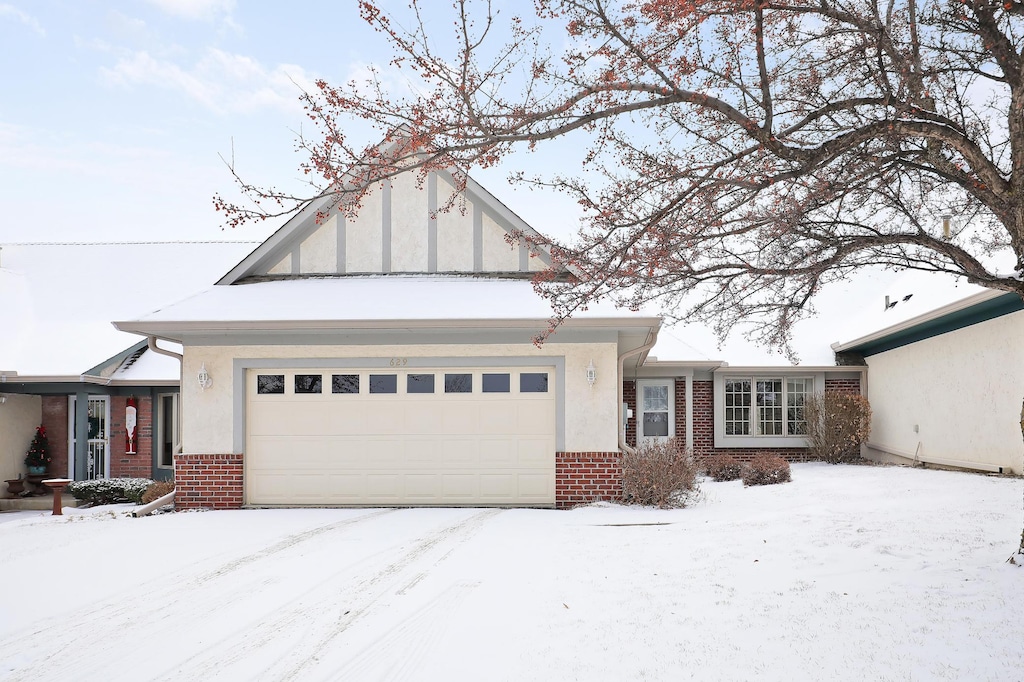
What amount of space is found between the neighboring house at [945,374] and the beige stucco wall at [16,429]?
19.2 metres

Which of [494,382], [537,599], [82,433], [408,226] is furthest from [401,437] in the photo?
[82,433]

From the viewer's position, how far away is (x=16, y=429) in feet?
56.1

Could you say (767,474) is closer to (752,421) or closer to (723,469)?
(723,469)

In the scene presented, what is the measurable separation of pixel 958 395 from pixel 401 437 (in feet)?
36.0

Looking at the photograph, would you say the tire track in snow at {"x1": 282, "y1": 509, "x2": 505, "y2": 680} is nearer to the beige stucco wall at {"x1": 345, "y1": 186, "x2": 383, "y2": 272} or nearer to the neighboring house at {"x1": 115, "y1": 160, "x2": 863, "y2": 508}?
the neighboring house at {"x1": 115, "y1": 160, "x2": 863, "y2": 508}

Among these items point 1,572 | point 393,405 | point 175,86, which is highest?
point 175,86

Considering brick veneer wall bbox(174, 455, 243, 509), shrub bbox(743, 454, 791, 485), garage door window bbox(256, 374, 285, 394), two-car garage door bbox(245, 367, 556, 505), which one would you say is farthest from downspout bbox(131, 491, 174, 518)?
shrub bbox(743, 454, 791, 485)

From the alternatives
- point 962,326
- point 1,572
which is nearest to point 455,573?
point 1,572

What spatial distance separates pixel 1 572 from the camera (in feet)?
26.8

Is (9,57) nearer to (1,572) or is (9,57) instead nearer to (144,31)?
(144,31)

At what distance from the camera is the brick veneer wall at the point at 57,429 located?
57.7ft

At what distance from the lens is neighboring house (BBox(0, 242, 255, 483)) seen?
16672mm

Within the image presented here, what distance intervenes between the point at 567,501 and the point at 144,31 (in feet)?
41.5

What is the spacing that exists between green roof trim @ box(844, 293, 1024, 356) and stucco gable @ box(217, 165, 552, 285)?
26.0 ft
